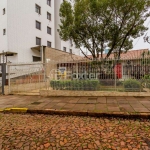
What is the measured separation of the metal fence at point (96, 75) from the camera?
6895mm

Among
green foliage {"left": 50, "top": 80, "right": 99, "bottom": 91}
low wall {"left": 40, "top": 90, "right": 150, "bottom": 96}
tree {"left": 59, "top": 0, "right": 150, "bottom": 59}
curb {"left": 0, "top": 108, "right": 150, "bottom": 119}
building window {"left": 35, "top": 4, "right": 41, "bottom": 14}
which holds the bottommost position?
curb {"left": 0, "top": 108, "right": 150, "bottom": 119}

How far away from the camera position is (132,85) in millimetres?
6910

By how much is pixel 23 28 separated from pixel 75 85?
1312 centimetres

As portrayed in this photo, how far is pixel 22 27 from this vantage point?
16641mm

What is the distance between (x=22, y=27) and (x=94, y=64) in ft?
43.6

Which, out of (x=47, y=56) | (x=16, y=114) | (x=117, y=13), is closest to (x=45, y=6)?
(x=47, y=56)

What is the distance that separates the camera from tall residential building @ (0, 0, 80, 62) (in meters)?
15.2

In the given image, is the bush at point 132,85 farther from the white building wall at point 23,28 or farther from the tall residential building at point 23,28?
the white building wall at point 23,28

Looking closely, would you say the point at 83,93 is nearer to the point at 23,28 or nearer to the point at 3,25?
the point at 23,28

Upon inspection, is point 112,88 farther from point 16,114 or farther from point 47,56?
point 47,56

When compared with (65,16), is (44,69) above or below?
below

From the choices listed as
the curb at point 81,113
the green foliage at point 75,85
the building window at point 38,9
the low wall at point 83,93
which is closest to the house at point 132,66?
the low wall at point 83,93

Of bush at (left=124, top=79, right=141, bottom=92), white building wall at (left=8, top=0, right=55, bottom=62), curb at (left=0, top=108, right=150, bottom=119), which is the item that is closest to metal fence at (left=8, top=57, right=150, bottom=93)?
bush at (left=124, top=79, right=141, bottom=92)

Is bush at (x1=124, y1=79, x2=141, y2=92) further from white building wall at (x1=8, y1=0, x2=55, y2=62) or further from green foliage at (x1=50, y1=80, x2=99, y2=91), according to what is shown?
white building wall at (x1=8, y1=0, x2=55, y2=62)
